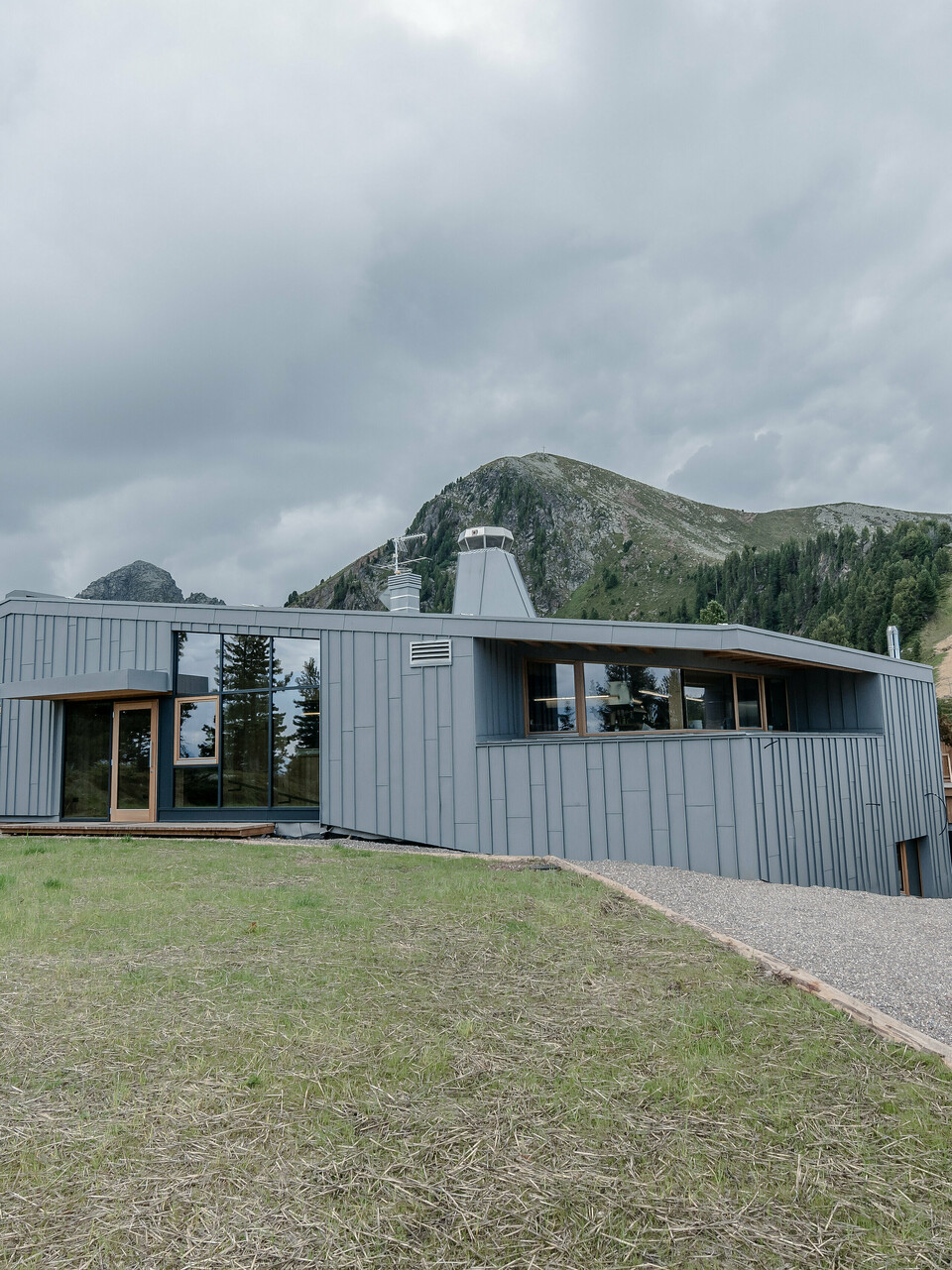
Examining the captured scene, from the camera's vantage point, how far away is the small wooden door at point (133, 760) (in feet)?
44.0

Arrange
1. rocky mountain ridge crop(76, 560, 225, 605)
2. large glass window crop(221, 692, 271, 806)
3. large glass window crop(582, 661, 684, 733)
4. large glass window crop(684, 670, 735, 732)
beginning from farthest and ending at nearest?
1. rocky mountain ridge crop(76, 560, 225, 605)
2. large glass window crop(221, 692, 271, 806)
3. large glass window crop(684, 670, 735, 732)
4. large glass window crop(582, 661, 684, 733)

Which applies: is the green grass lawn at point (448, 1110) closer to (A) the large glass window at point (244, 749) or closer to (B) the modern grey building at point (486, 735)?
(B) the modern grey building at point (486, 735)

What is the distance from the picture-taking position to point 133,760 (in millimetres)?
13688

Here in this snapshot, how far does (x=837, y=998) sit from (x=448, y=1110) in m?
2.30

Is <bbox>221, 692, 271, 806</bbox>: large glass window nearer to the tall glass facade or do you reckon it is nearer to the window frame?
the tall glass facade

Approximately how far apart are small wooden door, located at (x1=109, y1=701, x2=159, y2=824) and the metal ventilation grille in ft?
16.9

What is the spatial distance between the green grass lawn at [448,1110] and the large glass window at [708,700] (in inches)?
271

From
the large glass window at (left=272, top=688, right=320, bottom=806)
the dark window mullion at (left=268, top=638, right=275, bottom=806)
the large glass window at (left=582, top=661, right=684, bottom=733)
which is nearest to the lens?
the large glass window at (left=582, top=661, right=684, bottom=733)

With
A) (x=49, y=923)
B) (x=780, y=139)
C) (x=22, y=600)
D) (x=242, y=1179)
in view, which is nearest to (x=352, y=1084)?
(x=242, y=1179)

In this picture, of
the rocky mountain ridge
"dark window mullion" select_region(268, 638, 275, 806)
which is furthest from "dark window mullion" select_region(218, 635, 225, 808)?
the rocky mountain ridge

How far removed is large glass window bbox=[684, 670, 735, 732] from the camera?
464 inches

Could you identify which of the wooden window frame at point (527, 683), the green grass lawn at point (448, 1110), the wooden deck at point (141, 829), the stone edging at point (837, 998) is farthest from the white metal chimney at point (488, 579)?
the green grass lawn at point (448, 1110)

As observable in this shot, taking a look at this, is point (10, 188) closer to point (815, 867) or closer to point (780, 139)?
point (780, 139)

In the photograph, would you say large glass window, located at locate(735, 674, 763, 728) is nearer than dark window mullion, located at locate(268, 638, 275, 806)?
No
